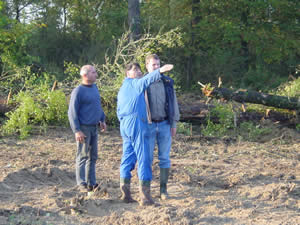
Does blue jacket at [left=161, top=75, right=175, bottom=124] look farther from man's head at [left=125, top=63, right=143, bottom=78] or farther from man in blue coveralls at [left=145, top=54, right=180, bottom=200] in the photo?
man's head at [left=125, top=63, right=143, bottom=78]

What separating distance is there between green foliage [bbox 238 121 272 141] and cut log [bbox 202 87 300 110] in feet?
2.32

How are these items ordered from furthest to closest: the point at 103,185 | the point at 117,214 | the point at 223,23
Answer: the point at 223,23, the point at 103,185, the point at 117,214

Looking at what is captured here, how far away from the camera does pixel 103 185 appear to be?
6551 millimetres

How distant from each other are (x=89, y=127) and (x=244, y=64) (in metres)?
16.5

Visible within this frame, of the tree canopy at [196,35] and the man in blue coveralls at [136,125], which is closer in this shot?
the man in blue coveralls at [136,125]

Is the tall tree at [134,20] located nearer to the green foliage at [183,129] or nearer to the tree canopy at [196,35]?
the tree canopy at [196,35]

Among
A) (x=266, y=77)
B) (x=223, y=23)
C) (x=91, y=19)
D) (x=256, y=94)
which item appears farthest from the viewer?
(x=91, y=19)

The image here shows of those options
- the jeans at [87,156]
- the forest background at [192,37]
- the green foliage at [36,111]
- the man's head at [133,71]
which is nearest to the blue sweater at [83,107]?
the jeans at [87,156]

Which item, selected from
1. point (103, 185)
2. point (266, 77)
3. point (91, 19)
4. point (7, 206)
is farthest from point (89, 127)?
point (91, 19)

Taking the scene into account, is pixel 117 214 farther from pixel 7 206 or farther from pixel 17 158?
pixel 17 158

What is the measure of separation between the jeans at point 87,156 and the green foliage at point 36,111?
454 centimetres

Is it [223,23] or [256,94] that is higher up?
[223,23]

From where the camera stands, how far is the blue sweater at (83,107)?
5.86 meters

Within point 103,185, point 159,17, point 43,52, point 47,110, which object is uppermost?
point 159,17
